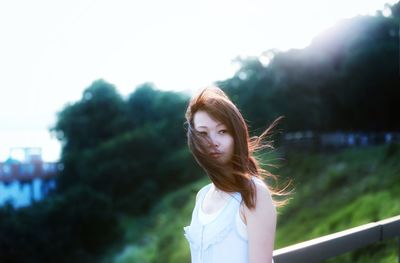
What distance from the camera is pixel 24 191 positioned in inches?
867

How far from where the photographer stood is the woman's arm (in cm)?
67

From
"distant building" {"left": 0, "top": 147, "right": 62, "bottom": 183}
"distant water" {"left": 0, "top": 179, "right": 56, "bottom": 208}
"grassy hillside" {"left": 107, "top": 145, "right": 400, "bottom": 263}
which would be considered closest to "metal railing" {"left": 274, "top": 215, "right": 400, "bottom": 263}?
"grassy hillside" {"left": 107, "top": 145, "right": 400, "bottom": 263}

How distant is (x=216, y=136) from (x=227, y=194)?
3.5 inches

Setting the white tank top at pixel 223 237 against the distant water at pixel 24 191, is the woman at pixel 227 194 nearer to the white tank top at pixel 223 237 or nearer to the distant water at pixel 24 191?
the white tank top at pixel 223 237

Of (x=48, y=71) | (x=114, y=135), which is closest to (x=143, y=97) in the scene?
(x=114, y=135)

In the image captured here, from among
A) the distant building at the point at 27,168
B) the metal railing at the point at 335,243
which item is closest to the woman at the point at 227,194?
the metal railing at the point at 335,243

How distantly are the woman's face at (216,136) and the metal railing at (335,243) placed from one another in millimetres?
309

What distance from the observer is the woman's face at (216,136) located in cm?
74

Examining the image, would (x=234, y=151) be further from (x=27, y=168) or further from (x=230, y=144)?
(x=27, y=168)

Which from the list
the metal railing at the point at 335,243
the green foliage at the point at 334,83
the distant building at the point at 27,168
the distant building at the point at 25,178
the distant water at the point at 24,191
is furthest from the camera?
the distant building at the point at 27,168

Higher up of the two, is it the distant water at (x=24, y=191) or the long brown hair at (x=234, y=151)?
the distant water at (x=24, y=191)

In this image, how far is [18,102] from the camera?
87.1 ft

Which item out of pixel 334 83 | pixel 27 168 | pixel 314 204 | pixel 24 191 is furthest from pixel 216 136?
pixel 27 168

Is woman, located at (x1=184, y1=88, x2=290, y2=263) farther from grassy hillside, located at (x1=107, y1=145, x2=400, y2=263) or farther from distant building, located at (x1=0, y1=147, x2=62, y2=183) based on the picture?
distant building, located at (x1=0, y1=147, x2=62, y2=183)
